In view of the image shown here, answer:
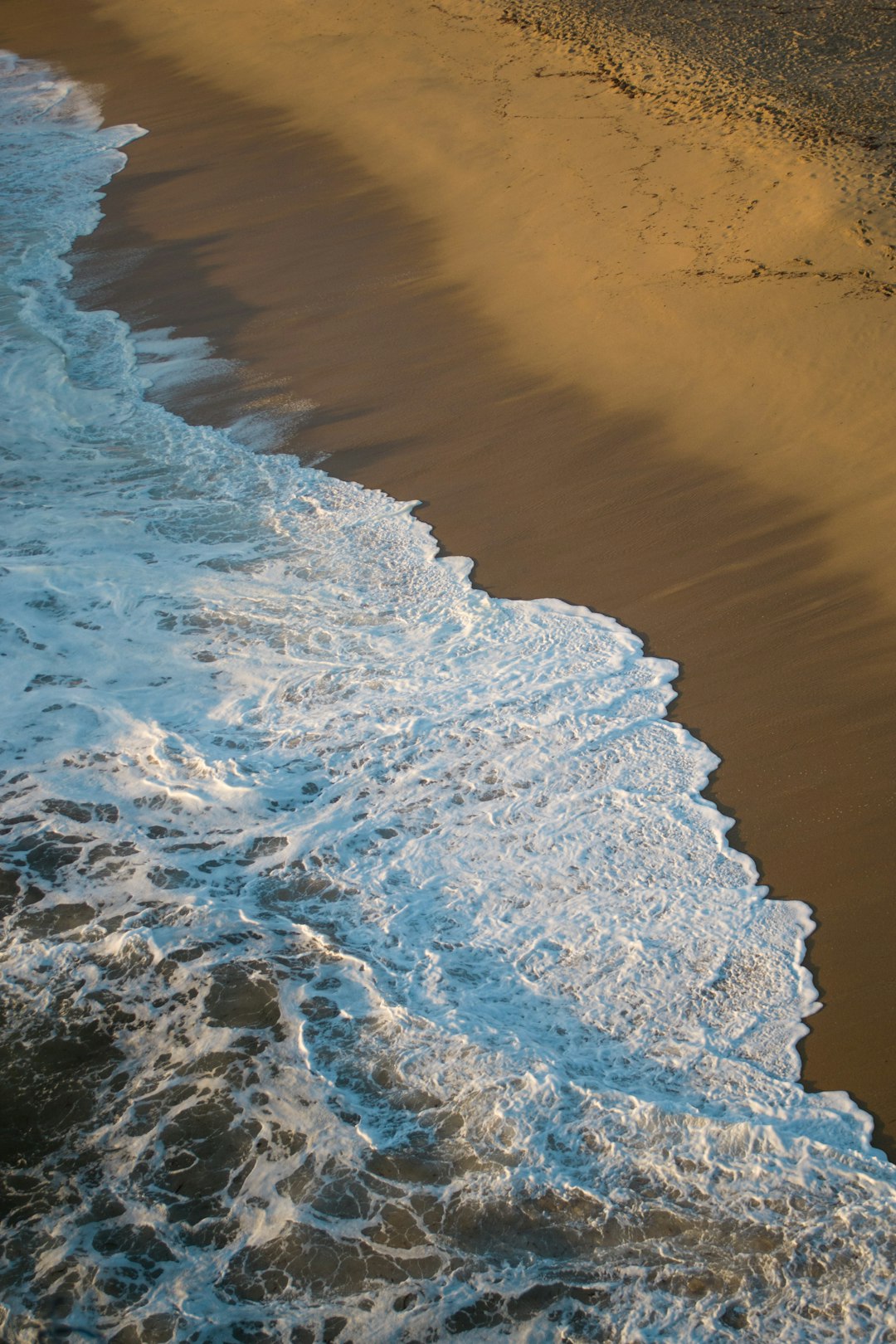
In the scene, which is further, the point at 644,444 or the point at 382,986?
the point at 644,444

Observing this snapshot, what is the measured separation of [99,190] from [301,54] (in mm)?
2890

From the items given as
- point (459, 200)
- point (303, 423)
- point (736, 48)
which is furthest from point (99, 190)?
point (736, 48)

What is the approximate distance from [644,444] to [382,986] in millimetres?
3660

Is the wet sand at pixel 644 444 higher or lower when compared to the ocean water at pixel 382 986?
higher

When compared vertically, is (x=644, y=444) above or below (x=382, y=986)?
above

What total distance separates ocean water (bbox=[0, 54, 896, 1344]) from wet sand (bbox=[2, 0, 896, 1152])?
9.6 inches

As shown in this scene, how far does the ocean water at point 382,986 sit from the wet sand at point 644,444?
24cm

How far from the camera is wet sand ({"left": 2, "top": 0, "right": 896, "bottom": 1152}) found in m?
3.93

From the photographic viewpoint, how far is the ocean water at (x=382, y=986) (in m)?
2.74

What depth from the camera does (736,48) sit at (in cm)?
820

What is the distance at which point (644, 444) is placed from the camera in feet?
19.2

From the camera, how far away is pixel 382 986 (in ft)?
11.3

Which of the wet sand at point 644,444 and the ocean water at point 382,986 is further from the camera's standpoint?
the wet sand at point 644,444

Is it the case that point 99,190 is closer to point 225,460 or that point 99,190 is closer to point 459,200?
point 459,200
